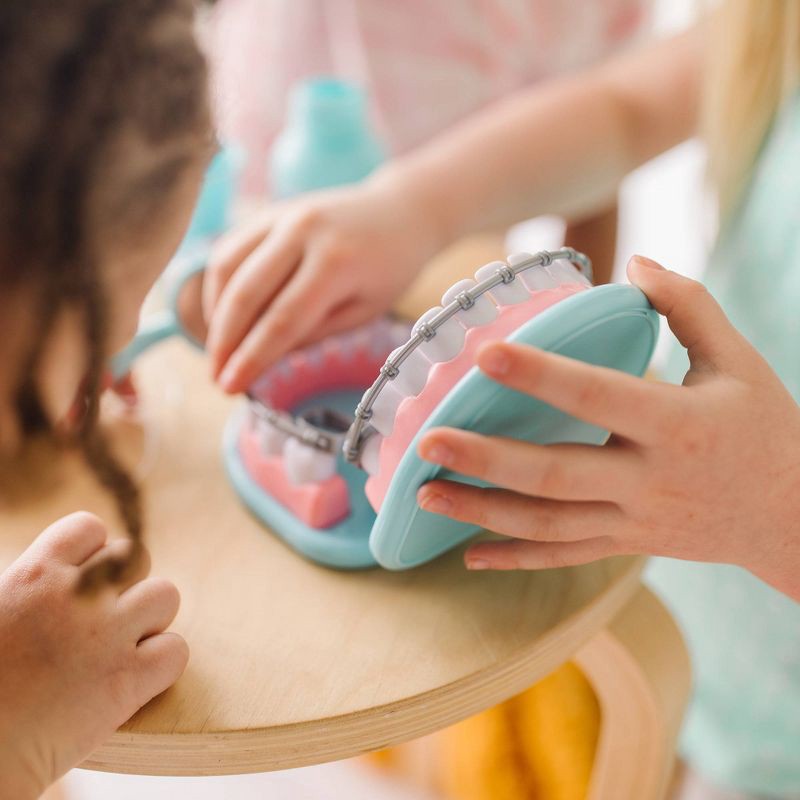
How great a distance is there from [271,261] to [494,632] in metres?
0.21

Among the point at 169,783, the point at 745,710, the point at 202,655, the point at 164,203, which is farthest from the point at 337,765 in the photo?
the point at 164,203

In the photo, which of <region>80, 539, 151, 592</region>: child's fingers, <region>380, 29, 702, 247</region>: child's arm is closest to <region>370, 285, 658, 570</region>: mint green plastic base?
<region>80, 539, 151, 592</region>: child's fingers

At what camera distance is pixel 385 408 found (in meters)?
0.32

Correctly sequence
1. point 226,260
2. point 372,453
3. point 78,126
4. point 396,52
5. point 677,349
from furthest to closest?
1. point 396,52
2. point 677,349
3. point 226,260
4. point 372,453
5. point 78,126

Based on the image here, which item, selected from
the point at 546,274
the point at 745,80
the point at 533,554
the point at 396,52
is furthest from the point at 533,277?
the point at 396,52

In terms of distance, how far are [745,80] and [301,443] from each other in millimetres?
382

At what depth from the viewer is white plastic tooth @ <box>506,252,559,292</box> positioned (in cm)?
31

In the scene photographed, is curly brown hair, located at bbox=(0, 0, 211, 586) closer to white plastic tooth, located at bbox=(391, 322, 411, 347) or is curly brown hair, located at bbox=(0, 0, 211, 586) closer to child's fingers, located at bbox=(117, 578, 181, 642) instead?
child's fingers, located at bbox=(117, 578, 181, 642)

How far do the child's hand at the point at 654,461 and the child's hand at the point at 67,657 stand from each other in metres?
0.12

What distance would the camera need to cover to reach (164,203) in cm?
29

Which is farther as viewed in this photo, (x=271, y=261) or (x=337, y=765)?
(x=337, y=765)

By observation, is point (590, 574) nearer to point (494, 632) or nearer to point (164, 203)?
point (494, 632)

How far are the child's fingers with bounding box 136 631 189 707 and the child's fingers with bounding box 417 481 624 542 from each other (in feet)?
0.36

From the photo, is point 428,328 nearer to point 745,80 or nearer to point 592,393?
point 592,393
